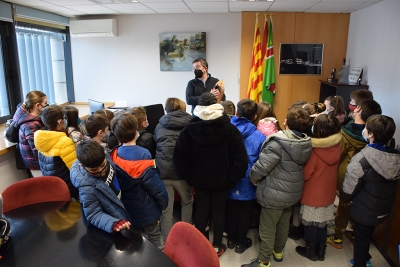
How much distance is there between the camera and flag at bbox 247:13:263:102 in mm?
4887

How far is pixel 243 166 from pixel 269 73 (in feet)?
10.3

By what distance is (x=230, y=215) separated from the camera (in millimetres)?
2537

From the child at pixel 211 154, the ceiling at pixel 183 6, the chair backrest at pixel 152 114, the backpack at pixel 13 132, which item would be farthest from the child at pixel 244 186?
the ceiling at pixel 183 6

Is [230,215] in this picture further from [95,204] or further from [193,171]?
[95,204]

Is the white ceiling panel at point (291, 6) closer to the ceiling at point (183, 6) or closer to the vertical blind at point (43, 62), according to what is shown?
the ceiling at point (183, 6)

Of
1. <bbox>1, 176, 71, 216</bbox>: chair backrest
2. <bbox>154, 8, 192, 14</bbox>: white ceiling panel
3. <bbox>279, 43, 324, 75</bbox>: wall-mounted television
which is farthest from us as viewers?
<bbox>279, 43, 324, 75</bbox>: wall-mounted television

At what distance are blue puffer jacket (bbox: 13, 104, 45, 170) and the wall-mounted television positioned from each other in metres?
3.89

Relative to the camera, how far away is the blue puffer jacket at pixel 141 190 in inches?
75.0

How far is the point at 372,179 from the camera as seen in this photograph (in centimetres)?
206

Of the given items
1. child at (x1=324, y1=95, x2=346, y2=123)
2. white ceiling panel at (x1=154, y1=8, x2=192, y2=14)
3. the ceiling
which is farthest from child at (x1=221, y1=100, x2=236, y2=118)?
white ceiling panel at (x1=154, y1=8, x2=192, y2=14)

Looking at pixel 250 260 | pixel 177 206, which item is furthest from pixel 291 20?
pixel 250 260

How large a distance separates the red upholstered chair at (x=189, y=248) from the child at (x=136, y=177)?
22.4 inches

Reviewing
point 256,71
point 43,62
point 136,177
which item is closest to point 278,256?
point 136,177

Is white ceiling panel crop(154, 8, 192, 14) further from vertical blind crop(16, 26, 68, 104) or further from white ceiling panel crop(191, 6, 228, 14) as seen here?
vertical blind crop(16, 26, 68, 104)
